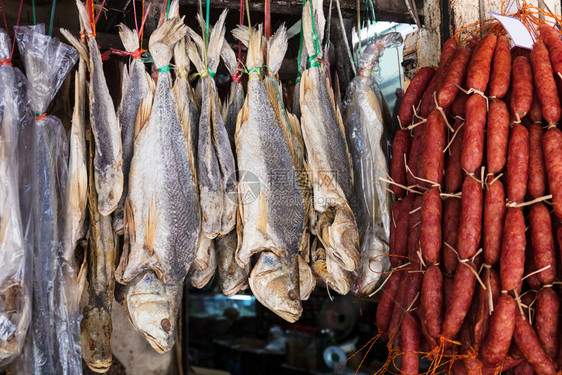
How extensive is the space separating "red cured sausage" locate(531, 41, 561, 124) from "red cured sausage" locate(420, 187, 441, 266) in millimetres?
598

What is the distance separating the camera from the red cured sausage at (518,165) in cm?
221

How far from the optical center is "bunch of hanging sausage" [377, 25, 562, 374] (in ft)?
6.97

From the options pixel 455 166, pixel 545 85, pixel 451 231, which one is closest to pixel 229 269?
pixel 451 231

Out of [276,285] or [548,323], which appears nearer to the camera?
[548,323]

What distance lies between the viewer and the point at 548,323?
2076 millimetres

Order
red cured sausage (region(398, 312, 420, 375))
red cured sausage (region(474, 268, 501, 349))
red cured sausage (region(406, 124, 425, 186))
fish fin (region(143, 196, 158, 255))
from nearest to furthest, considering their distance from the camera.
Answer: red cured sausage (region(474, 268, 501, 349)) < red cured sausage (region(398, 312, 420, 375)) < fish fin (region(143, 196, 158, 255)) < red cured sausage (region(406, 124, 425, 186))

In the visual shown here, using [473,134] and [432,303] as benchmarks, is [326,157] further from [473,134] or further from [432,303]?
[432,303]

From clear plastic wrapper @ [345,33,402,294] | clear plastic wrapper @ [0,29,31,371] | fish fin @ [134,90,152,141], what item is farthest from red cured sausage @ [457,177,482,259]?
clear plastic wrapper @ [0,29,31,371]

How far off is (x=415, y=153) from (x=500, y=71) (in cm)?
55

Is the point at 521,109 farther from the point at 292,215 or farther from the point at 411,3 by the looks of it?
the point at 411,3

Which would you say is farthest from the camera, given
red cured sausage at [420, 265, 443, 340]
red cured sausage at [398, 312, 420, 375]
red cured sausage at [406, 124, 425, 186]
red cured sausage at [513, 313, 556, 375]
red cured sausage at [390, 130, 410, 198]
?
red cured sausage at [390, 130, 410, 198]

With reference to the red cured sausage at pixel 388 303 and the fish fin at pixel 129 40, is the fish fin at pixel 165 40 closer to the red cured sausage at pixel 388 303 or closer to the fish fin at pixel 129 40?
the fish fin at pixel 129 40

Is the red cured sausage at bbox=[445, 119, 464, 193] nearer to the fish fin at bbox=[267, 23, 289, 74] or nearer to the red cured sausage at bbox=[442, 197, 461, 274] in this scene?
the red cured sausage at bbox=[442, 197, 461, 274]

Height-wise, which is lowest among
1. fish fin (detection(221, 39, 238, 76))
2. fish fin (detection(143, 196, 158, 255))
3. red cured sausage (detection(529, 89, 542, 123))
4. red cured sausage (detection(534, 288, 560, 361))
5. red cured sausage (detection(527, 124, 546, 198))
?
red cured sausage (detection(534, 288, 560, 361))
